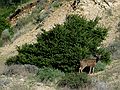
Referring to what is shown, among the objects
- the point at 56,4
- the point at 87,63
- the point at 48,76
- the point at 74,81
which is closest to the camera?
the point at 74,81

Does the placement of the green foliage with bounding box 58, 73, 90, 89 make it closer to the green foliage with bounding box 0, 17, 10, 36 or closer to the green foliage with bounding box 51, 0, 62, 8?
the green foliage with bounding box 51, 0, 62, 8

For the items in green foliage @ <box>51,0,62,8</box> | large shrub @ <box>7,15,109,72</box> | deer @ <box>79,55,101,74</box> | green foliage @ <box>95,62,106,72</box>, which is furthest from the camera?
green foliage @ <box>51,0,62,8</box>

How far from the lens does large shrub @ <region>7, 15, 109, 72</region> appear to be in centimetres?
2131

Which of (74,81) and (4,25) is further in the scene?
(4,25)

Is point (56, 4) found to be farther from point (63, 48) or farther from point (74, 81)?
point (74, 81)

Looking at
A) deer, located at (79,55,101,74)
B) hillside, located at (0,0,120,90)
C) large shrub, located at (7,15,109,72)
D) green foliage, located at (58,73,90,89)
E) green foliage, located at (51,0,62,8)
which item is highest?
green foliage, located at (51,0,62,8)

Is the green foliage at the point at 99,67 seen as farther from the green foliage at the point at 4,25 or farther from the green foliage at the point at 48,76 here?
the green foliage at the point at 4,25

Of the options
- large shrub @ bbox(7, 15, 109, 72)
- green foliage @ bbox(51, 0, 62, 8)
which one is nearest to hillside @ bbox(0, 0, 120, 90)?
green foliage @ bbox(51, 0, 62, 8)

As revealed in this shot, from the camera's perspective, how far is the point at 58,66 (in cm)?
2133

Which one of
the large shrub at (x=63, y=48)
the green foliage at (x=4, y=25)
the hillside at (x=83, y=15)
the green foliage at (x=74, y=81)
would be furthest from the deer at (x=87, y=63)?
the green foliage at (x=4, y=25)

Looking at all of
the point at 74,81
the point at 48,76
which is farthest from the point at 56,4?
the point at 74,81

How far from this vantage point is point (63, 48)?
858 inches

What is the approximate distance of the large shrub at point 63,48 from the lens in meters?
21.3

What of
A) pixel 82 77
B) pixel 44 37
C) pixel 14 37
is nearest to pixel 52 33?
pixel 44 37
